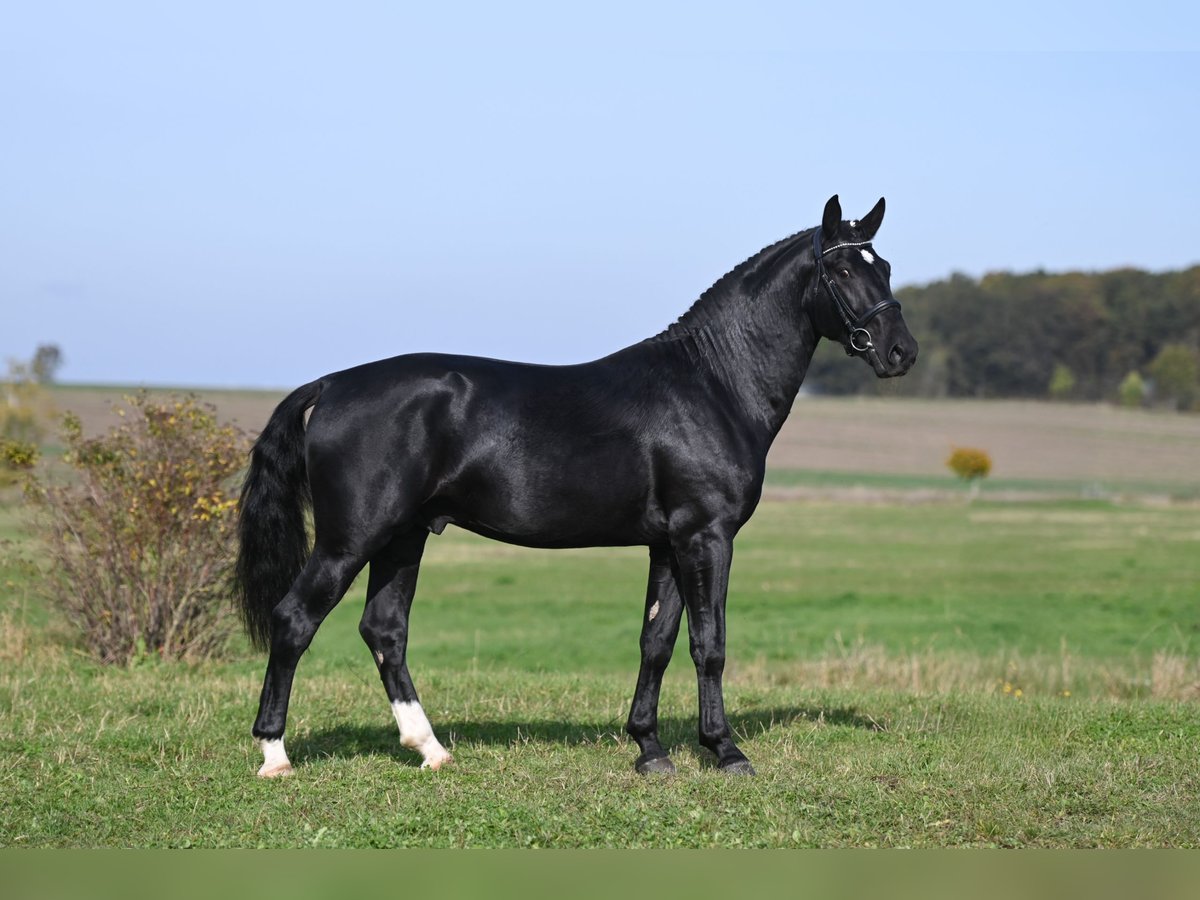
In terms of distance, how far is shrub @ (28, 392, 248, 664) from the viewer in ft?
38.8

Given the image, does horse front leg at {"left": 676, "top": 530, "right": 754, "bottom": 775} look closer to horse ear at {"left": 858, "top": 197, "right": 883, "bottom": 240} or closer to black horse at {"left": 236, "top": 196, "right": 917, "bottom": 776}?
black horse at {"left": 236, "top": 196, "right": 917, "bottom": 776}

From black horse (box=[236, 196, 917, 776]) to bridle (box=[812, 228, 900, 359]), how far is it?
1cm

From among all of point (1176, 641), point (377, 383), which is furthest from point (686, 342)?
point (1176, 641)

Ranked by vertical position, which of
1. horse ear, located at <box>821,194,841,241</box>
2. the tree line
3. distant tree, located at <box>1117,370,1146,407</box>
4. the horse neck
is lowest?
the horse neck

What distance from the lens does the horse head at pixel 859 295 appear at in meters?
7.37

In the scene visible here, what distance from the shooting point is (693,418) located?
737 centimetres

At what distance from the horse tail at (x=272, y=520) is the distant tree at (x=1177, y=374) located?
337ft

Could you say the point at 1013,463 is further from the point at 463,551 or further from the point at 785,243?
the point at 785,243

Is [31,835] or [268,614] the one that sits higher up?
[268,614]

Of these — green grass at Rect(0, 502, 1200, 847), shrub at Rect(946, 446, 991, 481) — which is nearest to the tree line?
shrub at Rect(946, 446, 991, 481)

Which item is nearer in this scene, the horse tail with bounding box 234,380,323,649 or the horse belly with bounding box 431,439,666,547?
the horse belly with bounding box 431,439,666,547

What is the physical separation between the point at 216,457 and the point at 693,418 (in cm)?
616

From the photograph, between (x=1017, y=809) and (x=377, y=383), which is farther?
(x=377, y=383)

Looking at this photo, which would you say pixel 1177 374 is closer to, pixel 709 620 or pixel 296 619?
pixel 709 620
